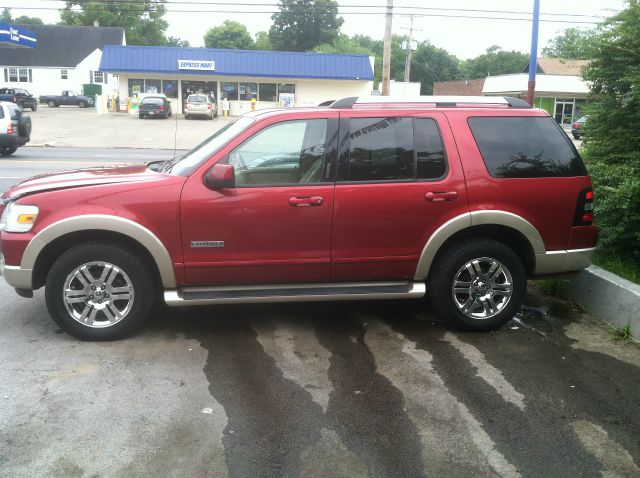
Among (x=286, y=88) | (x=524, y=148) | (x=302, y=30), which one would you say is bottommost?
(x=524, y=148)

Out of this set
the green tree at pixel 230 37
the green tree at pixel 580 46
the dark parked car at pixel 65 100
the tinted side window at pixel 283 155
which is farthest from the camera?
the green tree at pixel 230 37

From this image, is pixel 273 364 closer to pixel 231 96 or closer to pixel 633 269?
pixel 633 269

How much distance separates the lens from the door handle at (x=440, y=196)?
4992 millimetres

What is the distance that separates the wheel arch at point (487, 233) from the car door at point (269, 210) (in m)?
0.82

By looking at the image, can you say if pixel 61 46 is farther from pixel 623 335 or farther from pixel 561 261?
pixel 623 335

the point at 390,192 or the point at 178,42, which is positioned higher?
the point at 178,42

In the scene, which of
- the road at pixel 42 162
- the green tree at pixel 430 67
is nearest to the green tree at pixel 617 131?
the road at pixel 42 162

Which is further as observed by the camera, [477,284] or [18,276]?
[477,284]

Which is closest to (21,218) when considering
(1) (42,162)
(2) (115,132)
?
(1) (42,162)

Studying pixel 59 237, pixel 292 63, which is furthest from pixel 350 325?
pixel 292 63

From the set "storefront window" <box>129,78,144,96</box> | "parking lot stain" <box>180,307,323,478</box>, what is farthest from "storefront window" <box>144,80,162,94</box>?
"parking lot stain" <box>180,307,323,478</box>

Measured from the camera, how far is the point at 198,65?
1788 inches

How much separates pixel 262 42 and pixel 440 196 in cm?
10512

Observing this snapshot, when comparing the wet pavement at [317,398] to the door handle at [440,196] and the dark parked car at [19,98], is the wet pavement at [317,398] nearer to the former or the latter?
the door handle at [440,196]
